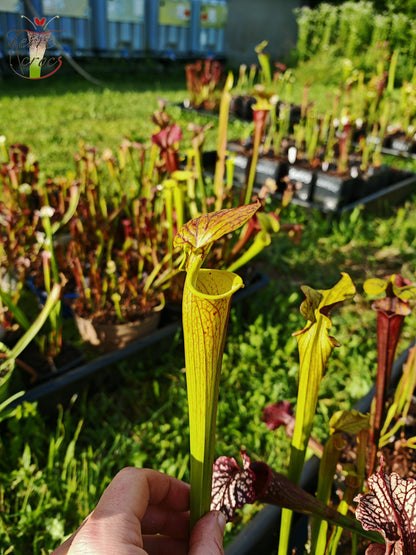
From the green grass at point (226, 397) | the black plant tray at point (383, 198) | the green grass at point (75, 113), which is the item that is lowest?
the green grass at point (226, 397)

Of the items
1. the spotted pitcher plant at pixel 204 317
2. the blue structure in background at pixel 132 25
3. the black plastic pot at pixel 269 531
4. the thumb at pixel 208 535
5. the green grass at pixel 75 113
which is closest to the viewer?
the spotted pitcher plant at pixel 204 317

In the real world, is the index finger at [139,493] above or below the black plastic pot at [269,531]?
above

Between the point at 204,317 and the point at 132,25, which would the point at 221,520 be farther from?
the point at 132,25

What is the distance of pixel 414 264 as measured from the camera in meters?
3.17

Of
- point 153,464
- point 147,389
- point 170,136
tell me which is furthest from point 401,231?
point 153,464

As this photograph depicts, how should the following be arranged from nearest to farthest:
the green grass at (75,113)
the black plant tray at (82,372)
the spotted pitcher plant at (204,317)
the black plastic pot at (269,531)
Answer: the spotted pitcher plant at (204,317)
the black plastic pot at (269,531)
the black plant tray at (82,372)
the green grass at (75,113)

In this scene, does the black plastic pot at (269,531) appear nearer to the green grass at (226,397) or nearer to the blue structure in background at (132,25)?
the green grass at (226,397)

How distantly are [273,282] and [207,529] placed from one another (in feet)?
6.73

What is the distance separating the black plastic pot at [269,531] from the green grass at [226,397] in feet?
1.00

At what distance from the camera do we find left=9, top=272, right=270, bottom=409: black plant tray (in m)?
1.73

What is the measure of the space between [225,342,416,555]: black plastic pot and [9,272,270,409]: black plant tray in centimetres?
91

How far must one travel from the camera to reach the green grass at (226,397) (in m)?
1.51

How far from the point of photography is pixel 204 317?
664 millimetres

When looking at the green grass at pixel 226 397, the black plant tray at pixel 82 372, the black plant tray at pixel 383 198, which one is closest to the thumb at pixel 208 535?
the green grass at pixel 226 397
